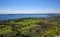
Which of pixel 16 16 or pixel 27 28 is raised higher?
pixel 16 16

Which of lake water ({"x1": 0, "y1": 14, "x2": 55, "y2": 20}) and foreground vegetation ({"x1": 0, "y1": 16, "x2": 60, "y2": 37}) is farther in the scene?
lake water ({"x1": 0, "y1": 14, "x2": 55, "y2": 20})

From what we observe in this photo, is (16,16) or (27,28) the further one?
(16,16)

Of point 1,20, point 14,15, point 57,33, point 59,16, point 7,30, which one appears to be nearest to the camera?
point 7,30

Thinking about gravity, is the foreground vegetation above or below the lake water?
below

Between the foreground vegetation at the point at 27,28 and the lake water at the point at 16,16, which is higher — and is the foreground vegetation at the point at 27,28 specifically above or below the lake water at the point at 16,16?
below

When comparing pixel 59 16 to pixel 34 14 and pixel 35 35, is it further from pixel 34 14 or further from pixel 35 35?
pixel 35 35

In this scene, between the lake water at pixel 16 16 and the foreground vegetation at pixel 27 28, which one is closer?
the foreground vegetation at pixel 27 28

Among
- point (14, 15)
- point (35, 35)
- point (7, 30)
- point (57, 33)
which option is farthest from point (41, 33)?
point (14, 15)

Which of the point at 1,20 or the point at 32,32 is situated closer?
the point at 32,32
